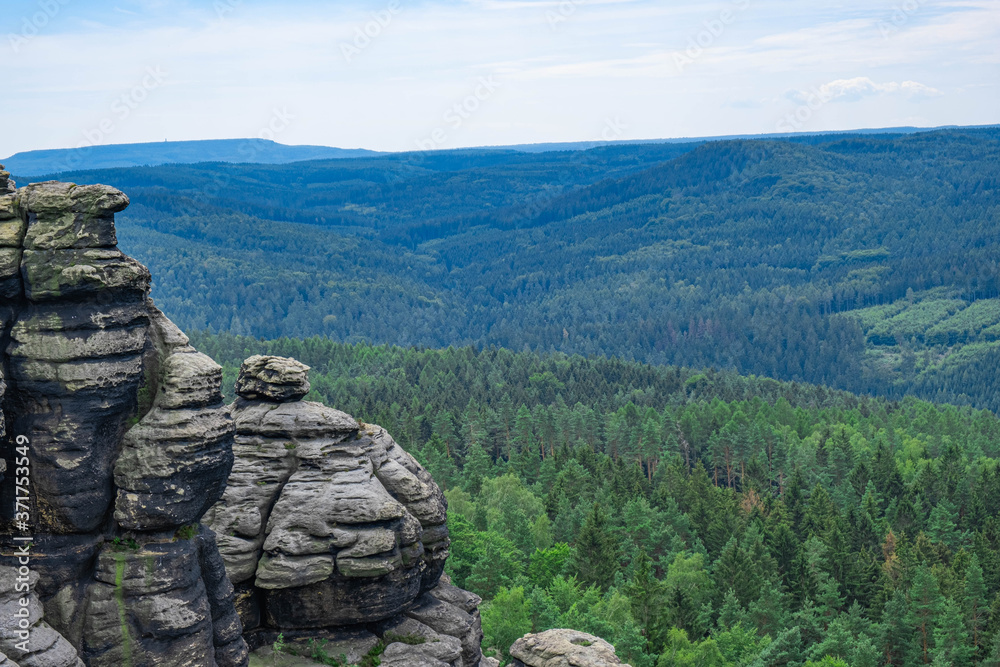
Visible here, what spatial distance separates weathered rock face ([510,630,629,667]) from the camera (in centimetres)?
4378

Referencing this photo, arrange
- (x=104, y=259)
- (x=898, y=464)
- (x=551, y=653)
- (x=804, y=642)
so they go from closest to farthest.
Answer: (x=104, y=259) → (x=551, y=653) → (x=804, y=642) → (x=898, y=464)

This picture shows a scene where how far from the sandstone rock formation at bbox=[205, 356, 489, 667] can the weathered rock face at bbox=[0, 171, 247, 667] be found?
686 centimetres

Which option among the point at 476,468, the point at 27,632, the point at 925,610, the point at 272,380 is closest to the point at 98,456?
the point at 27,632

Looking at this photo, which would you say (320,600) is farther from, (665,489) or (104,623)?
(665,489)

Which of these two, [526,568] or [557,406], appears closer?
[526,568]

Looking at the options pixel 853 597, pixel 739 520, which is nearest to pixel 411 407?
pixel 739 520

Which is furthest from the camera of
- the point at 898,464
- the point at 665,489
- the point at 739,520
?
the point at 898,464

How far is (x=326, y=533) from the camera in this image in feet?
125

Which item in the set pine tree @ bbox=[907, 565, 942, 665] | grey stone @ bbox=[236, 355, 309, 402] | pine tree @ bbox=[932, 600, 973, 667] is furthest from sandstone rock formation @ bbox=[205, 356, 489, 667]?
pine tree @ bbox=[907, 565, 942, 665]

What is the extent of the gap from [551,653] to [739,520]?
63316 millimetres

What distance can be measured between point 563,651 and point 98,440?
23352mm

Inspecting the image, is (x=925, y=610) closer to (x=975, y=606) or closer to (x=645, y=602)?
(x=975, y=606)

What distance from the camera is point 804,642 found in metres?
79.7

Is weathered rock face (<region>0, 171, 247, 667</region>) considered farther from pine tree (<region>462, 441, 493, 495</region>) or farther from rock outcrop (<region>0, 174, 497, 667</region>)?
pine tree (<region>462, 441, 493, 495</region>)
